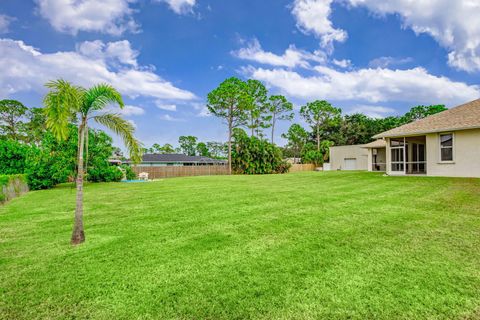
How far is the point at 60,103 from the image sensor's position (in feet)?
14.4

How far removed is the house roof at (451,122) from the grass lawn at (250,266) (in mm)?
8712

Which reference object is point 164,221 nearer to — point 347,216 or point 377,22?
point 347,216

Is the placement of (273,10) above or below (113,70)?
above

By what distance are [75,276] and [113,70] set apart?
56.8ft

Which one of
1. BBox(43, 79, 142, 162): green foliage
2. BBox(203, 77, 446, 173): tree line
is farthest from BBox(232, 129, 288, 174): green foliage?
BBox(43, 79, 142, 162): green foliage

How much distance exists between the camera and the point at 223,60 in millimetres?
21938

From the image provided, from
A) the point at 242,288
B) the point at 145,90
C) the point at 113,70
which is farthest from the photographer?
the point at 145,90

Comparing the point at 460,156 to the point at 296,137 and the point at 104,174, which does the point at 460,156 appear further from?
the point at 296,137

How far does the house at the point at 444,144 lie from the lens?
12641mm

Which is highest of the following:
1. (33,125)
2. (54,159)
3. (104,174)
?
(33,125)

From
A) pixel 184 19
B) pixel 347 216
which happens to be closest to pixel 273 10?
pixel 184 19

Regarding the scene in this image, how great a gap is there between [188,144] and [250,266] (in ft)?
226

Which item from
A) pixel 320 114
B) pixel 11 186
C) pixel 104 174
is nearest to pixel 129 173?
pixel 104 174

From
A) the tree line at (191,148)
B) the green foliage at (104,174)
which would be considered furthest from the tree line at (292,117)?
the tree line at (191,148)
